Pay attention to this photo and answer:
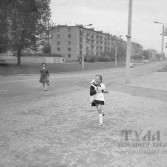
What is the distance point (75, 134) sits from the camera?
548cm

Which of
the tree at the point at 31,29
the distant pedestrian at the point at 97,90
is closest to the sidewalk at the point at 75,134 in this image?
the distant pedestrian at the point at 97,90

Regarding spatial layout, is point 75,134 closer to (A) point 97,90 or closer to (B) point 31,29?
(A) point 97,90

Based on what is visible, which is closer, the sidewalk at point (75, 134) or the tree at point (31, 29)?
the sidewalk at point (75, 134)

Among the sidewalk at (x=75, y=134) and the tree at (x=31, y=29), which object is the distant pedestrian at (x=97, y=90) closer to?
the sidewalk at (x=75, y=134)

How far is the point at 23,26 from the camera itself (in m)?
29.1

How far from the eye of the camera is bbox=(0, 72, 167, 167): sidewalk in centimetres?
406

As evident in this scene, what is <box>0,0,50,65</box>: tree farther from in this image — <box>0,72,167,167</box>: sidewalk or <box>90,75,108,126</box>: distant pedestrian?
<box>90,75,108,126</box>: distant pedestrian

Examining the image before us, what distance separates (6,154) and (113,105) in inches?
214

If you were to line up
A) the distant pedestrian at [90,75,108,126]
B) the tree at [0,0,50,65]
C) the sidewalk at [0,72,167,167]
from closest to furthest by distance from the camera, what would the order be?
the sidewalk at [0,72,167,167] < the distant pedestrian at [90,75,108,126] < the tree at [0,0,50,65]

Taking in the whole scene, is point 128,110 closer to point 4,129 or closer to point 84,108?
point 84,108

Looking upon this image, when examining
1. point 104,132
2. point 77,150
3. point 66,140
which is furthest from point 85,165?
point 104,132

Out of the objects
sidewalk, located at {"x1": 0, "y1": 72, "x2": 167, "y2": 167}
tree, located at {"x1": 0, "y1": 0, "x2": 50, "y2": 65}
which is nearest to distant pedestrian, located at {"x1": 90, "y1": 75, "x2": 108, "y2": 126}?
sidewalk, located at {"x1": 0, "y1": 72, "x2": 167, "y2": 167}

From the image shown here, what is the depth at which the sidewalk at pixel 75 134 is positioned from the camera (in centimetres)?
406

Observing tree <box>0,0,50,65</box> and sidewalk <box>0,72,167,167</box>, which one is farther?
tree <box>0,0,50,65</box>
